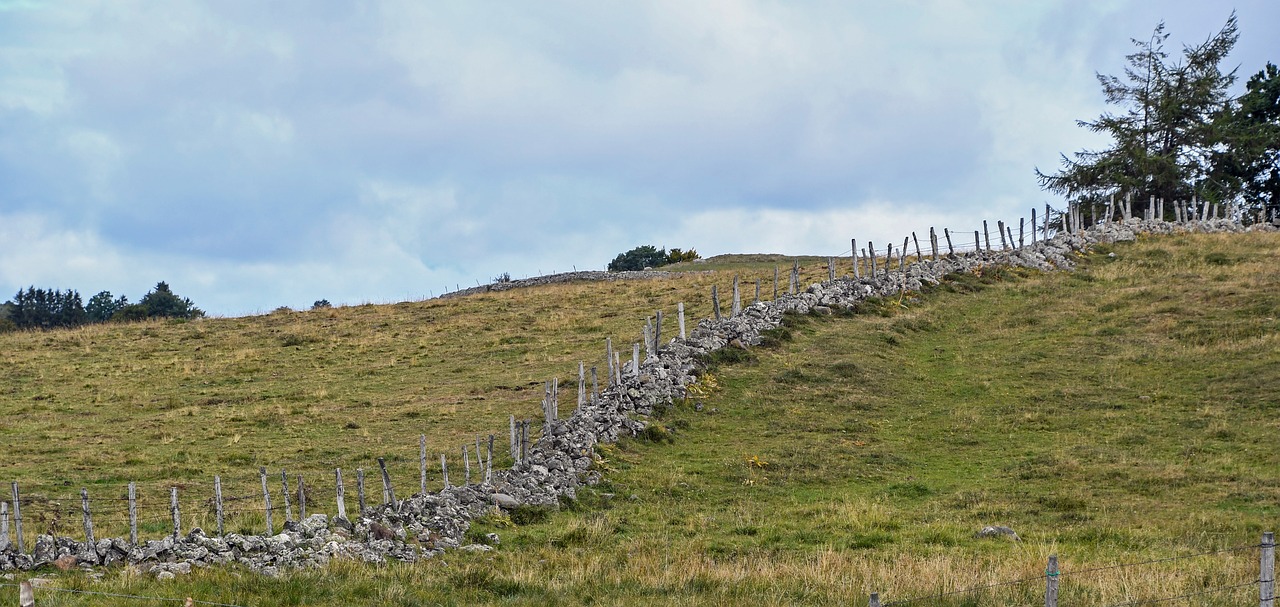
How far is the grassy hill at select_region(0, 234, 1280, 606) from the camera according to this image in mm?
15672

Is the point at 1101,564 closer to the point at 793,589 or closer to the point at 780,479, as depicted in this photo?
the point at 793,589

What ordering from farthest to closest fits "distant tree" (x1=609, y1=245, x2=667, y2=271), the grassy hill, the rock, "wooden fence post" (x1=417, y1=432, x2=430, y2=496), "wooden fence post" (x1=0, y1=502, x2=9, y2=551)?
"distant tree" (x1=609, y1=245, x2=667, y2=271) < "wooden fence post" (x1=417, y1=432, x2=430, y2=496) < the rock < "wooden fence post" (x1=0, y1=502, x2=9, y2=551) < the grassy hill

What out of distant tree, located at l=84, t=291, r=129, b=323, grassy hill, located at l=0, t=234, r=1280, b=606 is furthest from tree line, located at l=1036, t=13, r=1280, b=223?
distant tree, located at l=84, t=291, r=129, b=323

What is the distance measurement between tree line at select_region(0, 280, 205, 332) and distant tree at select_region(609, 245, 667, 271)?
112 feet

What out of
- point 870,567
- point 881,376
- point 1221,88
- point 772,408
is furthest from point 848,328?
point 1221,88

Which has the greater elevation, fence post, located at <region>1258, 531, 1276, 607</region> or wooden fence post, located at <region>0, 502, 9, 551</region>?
wooden fence post, located at <region>0, 502, 9, 551</region>

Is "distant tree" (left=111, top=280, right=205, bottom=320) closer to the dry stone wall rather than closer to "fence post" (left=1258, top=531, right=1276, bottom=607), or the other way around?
the dry stone wall

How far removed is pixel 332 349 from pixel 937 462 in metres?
26.5

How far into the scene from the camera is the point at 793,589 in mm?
14898

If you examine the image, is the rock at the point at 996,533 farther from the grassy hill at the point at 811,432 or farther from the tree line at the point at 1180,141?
the tree line at the point at 1180,141

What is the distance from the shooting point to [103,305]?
102000 millimetres

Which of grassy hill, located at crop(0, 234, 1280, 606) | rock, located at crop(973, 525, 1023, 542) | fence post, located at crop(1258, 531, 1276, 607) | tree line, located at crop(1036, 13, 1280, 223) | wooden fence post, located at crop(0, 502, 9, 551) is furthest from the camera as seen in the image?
tree line, located at crop(1036, 13, 1280, 223)

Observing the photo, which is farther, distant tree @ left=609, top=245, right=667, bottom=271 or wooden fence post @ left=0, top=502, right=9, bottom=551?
distant tree @ left=609, top=245, right=667, bottom=271

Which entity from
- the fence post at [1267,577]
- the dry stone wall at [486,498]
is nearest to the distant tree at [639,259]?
the dry stone wall at [486,498]
